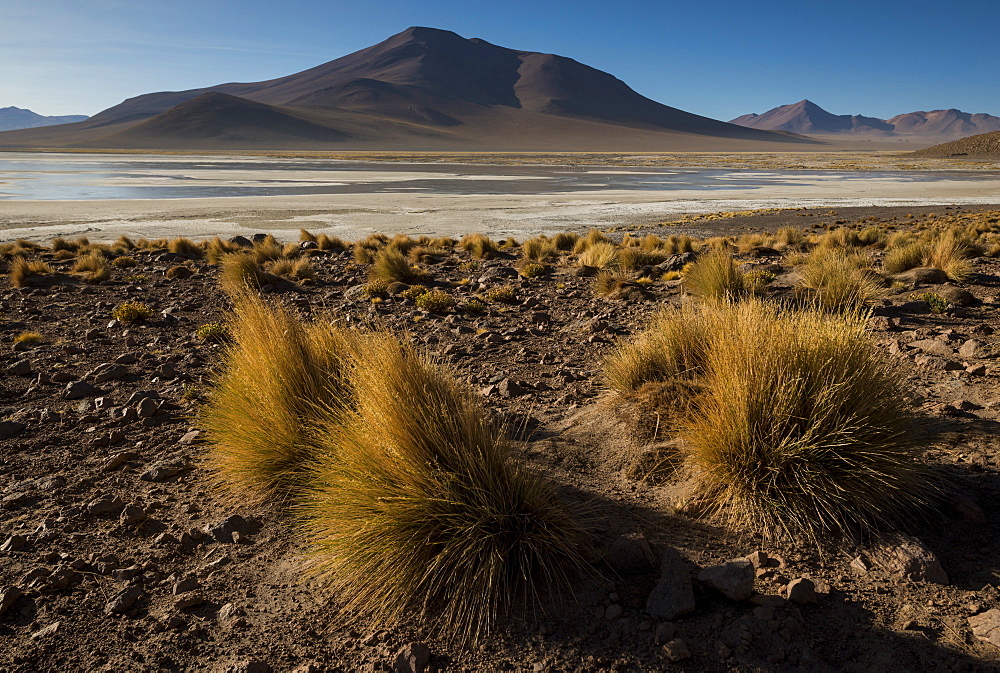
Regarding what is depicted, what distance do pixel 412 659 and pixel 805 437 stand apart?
1.95 meters

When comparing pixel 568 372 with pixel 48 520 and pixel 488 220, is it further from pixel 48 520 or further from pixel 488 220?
pixel 488 220

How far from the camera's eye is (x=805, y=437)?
2.86 m

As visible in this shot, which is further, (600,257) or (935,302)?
(600,257)

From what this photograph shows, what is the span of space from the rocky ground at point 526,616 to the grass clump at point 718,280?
7.58 ft

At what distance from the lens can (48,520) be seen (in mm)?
3270

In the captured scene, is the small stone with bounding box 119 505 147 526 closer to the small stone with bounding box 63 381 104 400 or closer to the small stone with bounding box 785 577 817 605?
the small stone with bounding box 63 381 104 400

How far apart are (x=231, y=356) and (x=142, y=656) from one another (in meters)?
2.13

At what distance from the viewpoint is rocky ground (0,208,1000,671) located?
2.30 meters

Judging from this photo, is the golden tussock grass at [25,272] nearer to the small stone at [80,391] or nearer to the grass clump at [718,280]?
the small stone at [80,391]

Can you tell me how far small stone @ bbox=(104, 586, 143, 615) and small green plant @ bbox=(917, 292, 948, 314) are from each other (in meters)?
7.44

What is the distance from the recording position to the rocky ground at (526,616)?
2.30 meters

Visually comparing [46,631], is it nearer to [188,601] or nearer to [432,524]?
[188,601]

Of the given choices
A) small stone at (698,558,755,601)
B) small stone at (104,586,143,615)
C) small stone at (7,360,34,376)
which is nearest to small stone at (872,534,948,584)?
small stone at (698,558,755,601)

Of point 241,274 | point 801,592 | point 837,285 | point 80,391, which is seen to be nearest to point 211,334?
point 80,391
